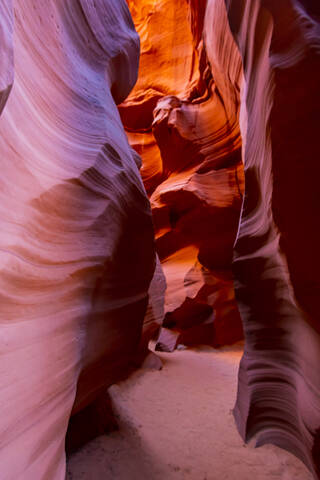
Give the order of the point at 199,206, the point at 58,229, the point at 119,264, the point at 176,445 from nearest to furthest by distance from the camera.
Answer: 1. the point at 58,229
2. the point at 119,264
3. the point at 176,445
4. the point at 199,206

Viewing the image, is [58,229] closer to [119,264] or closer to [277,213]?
[119,264]

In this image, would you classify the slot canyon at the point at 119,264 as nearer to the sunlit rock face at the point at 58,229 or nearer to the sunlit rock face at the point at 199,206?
the sunlit rock face at the point at 58,229

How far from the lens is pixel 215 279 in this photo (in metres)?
8.19

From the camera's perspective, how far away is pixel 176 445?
2.79 metres

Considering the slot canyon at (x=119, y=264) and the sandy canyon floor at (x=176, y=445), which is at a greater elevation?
the slot canyon at (x=119, y=264)

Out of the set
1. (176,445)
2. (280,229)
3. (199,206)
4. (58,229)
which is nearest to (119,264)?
(58,229)

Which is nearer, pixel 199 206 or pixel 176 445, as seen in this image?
pixel 176 445

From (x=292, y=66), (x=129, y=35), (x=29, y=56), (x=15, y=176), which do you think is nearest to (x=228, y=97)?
(x=129, y=35)

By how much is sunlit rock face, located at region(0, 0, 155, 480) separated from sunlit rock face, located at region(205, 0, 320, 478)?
3.80 feet

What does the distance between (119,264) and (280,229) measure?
50.5 inches

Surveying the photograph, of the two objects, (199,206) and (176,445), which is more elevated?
(176,445)

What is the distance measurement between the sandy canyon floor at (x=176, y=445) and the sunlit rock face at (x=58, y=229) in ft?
2.01

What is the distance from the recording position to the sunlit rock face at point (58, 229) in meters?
1.12

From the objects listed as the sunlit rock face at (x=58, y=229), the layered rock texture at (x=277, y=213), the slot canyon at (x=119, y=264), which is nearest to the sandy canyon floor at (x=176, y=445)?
the slot canyon at (x=119, y=264)
